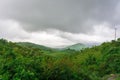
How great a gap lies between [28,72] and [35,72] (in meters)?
1.55

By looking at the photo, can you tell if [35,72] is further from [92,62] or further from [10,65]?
[92,62]

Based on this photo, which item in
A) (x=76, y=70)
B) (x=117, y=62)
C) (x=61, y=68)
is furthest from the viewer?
(x=117, y=62)

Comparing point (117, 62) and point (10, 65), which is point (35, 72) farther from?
point (117, 62)

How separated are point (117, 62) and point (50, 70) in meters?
30.6

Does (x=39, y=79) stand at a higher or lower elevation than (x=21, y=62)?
lower

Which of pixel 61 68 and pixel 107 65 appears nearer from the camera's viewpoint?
pixel 61 68

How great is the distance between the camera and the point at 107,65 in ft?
171

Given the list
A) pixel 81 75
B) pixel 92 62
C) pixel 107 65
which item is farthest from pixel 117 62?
pixel 81 75

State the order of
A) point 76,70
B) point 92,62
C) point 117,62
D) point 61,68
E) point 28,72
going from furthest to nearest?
point 92,62
point 117,62
point 76,70
point 61,68
point 28,72

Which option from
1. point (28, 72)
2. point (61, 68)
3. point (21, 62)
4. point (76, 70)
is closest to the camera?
point (28, 72)

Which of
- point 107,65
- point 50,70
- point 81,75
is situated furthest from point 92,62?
point 50,70

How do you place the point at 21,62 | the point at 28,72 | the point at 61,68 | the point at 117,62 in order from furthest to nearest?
the point at 117,62
the point at 61,68
the point at 21,62
the point at 28,72

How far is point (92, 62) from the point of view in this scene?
6281cm

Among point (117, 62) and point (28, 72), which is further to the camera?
point (117, 62)
